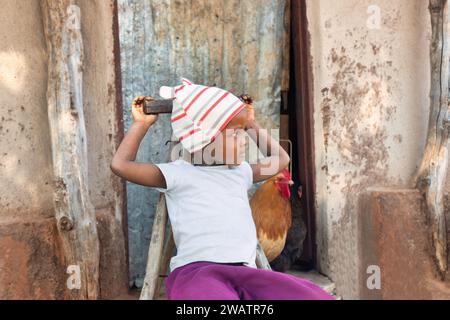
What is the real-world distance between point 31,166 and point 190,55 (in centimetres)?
118

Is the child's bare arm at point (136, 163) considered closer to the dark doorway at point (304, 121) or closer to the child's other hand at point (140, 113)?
the child's other hand at point (140, 113)

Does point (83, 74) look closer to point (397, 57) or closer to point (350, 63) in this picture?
point (350, 63)

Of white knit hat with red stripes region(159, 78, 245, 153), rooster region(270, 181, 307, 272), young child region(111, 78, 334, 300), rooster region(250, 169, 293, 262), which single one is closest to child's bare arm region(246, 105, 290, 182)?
young child region(111, 78, 334, 300)

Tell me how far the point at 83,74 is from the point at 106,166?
50 cm

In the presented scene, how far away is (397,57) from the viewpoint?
316 cm

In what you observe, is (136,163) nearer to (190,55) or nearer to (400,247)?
(190,55)

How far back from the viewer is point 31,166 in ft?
8.56

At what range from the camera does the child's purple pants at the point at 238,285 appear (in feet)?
6.03

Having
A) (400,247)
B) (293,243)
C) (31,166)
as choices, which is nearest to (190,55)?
(31,166)

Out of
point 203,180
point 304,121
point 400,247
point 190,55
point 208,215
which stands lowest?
point 400,247

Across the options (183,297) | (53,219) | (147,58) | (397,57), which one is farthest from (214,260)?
(397,57)

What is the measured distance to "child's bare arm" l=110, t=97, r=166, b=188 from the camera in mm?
2174

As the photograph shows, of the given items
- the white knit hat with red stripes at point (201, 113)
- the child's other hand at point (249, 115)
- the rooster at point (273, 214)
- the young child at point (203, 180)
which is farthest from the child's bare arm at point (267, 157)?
the rooster at point (273, 214)

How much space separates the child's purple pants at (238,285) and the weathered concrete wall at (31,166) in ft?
2.77
